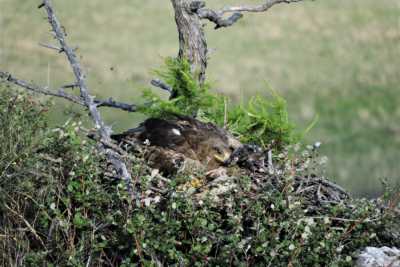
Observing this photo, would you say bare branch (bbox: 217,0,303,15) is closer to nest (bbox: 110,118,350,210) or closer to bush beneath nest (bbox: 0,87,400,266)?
nest (bbox: 110,118,350,210)

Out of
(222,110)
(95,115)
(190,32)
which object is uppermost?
(190,32)

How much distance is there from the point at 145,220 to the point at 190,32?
2515 millimetres

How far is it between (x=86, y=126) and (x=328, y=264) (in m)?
1.97

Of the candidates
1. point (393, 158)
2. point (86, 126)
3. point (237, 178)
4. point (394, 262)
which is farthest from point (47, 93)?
point (393, 158)

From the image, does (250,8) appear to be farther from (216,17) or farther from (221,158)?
(221,158)

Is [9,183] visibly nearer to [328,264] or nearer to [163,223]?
[163,223]

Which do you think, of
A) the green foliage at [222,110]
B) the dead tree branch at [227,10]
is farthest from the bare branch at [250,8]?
the green foliage at [222,110]

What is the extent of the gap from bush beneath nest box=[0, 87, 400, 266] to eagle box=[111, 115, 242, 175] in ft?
0.89

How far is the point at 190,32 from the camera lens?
757cm

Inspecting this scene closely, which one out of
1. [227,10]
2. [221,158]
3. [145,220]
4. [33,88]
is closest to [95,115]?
[33,88]

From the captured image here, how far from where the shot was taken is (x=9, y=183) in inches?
223

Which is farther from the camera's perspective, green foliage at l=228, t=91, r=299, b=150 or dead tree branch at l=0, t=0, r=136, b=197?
green foliage at l=228, t=91, r=299, b=150

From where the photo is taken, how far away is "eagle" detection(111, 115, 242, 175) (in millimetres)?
6023

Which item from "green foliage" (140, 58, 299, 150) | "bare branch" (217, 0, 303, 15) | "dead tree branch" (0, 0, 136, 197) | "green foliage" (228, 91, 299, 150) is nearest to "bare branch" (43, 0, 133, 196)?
"dead tree branch" (0, 0, 136, 197)
